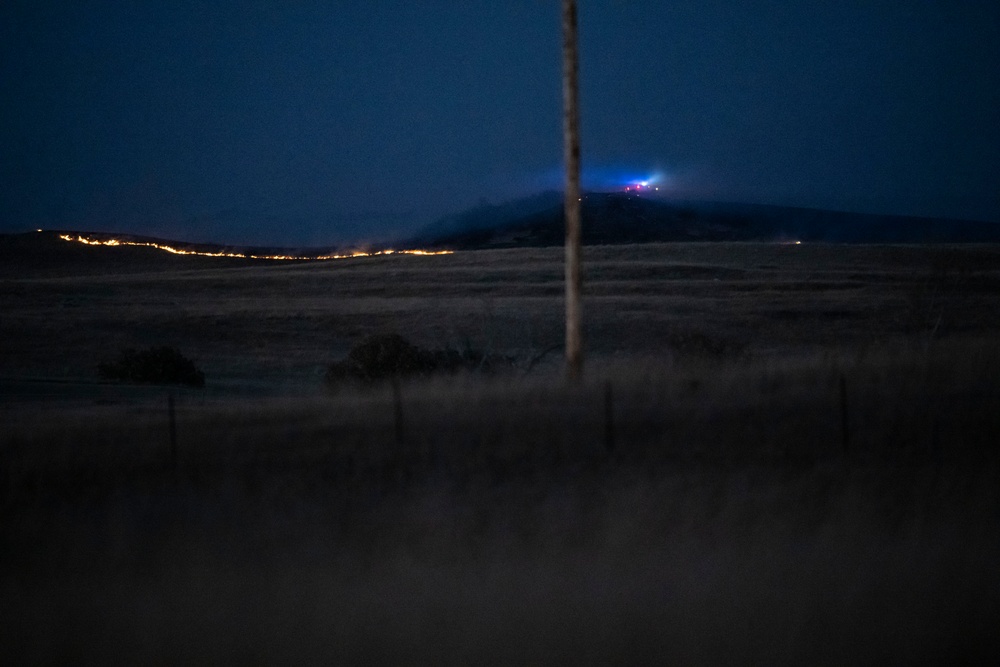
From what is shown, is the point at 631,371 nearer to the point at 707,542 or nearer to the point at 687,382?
the point at 687,382

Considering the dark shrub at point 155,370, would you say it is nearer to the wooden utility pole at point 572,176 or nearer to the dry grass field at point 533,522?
the dry grass field at point 533,522

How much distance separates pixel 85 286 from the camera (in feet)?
174

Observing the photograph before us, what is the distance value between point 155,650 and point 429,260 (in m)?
57.4

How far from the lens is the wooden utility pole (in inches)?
506

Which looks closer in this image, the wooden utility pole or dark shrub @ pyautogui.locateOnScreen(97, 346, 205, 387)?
the wooden utility pole

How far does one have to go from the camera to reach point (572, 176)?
13.0 m

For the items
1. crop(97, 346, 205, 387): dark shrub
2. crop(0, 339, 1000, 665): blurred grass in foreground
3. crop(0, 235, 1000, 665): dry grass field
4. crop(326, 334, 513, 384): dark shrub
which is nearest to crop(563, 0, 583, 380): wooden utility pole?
crop(0, 235, 1000, 665): dry grass field

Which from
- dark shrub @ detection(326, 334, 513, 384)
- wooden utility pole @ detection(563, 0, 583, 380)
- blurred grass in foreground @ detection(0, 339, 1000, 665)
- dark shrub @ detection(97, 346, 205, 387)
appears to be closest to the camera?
blurred grass in foreground @ detection(0, 339, 1000, 665)

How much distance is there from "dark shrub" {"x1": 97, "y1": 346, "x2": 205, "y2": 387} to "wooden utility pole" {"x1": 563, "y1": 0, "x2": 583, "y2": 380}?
13.5m

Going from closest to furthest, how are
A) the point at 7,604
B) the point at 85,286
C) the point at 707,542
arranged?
the point at 7,604 < the point at 707,542 < the point at 85,286

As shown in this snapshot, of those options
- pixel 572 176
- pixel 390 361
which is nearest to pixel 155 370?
pixel 390 361

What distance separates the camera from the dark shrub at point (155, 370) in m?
24.5

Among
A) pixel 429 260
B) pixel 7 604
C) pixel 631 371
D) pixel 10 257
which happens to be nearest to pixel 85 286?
pixel 429 260

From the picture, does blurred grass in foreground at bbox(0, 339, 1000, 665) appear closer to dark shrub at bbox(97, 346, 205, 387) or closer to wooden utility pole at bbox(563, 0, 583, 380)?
wooden utility pole at bbox(563, 0, 583, 380)
